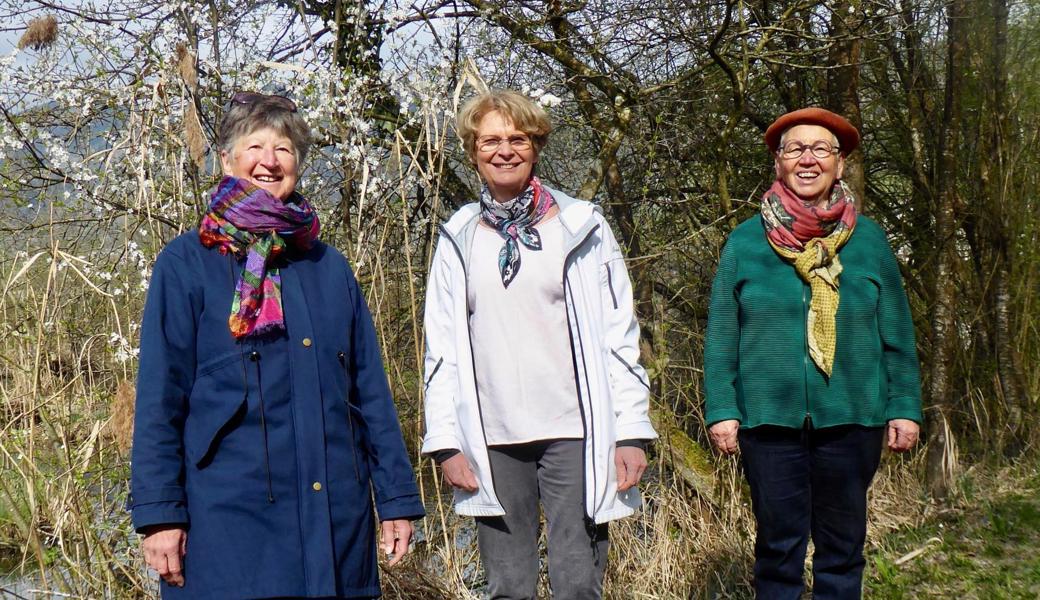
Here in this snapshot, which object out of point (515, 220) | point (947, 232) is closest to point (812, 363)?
point (515, 220)

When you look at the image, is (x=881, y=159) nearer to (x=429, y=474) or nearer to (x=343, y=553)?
(x=429, y=474)

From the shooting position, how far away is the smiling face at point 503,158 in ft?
9.16

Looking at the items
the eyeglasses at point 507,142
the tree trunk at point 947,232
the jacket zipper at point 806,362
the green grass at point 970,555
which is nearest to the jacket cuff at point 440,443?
the eyeglasses at point 507,142

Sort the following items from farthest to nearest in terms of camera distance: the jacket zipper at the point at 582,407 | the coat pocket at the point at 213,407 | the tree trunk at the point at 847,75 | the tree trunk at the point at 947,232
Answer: the tree trunk at the point at 947,232
the tree trunk at the point at 847,75
the jacket zipper at the point at 582,407
the coat pocket at the point at 213,407

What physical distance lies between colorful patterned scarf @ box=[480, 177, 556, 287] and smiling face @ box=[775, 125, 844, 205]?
0.75 metres

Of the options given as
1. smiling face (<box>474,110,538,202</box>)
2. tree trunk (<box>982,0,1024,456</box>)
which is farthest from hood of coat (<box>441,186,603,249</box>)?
tree trunk (<box>982,0,1024,456</box>)

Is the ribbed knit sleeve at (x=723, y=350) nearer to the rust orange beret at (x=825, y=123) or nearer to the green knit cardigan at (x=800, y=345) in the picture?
the green knit cardigan at (x=800, y=345)

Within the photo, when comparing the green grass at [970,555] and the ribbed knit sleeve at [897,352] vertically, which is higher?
the ribbed knit sleeve at [897,352]

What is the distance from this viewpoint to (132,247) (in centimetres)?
396

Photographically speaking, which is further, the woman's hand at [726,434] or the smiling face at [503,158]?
the woman's hand at [726,434]

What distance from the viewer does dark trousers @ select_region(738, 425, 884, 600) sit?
2.99 m

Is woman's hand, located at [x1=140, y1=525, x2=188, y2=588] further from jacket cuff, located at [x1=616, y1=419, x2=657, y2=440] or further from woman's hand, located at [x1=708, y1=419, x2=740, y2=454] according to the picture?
woman's hand, located at [x1=708, y1=419, x2=740, y2=454]

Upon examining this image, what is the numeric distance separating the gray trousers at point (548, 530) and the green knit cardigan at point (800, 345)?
0.57 m

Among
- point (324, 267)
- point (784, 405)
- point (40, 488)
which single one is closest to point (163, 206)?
point (40, 488)
